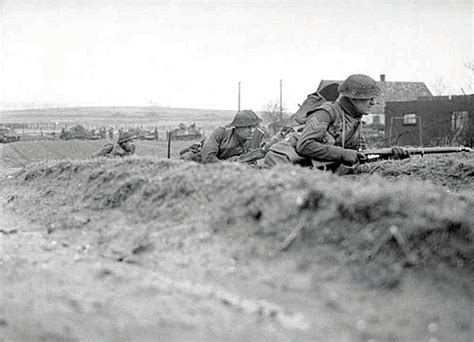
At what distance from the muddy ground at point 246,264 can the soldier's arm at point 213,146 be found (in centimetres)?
524

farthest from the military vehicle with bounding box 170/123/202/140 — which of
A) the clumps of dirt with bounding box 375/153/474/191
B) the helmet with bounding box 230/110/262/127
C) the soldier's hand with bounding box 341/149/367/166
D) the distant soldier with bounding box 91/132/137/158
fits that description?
the soldier's hand with bounding box 341/149/367/166

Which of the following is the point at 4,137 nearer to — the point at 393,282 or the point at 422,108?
the point at 422,108

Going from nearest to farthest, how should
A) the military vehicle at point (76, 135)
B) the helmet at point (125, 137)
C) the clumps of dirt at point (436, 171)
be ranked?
1. the clumps of dirt at point (436, 171)
2. the helmet at point (125, 137)
3. the military vehicle at point (76, 135)

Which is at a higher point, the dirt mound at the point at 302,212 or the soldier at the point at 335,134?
the soldier at the point at 335,134

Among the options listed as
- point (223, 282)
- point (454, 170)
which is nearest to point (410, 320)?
point (223, 282)

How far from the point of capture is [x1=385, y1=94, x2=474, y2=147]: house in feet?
112

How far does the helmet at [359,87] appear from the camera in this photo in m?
8.06

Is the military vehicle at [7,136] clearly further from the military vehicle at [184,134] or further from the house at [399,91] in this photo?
the house at [399,91]

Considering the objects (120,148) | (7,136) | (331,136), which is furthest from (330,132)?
(7,136)

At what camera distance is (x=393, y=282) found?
14.0 ft

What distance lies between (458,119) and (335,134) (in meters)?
28.7

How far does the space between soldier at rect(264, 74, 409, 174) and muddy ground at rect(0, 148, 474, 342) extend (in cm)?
173

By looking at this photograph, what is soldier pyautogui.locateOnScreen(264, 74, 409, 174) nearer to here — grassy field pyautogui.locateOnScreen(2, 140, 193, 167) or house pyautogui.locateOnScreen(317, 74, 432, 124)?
grassy field pyautogui.locateOnScreen(2, 140, 193, 167)

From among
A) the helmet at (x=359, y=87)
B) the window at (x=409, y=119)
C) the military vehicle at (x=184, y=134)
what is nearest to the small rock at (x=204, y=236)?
the helmet at (x=359, y=87)
